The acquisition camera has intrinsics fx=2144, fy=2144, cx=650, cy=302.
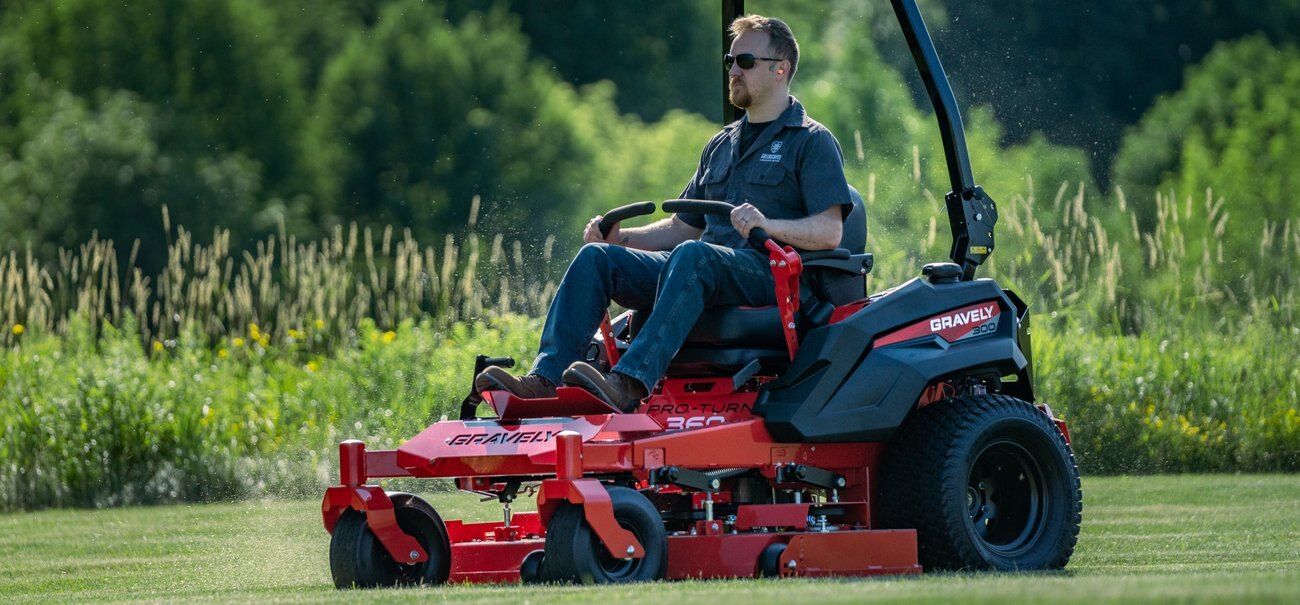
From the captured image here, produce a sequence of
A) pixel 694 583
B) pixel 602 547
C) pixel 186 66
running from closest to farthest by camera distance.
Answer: pixel 694 583
pixel 602 547
pixel 186 66

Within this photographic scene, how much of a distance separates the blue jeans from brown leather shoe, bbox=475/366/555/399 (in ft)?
0.09

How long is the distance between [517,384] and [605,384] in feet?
0.95

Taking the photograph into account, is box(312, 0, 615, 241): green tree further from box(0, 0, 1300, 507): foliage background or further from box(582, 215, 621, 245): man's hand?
box(582, 215, 621, 245): man's hand

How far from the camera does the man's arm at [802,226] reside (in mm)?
6145

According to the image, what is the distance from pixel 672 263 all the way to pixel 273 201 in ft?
75.6

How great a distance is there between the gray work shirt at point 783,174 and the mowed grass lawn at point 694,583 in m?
1.20

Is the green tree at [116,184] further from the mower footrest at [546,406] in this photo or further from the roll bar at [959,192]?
the mower footrest at [546,406]

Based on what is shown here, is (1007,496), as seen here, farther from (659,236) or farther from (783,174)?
(659,236)

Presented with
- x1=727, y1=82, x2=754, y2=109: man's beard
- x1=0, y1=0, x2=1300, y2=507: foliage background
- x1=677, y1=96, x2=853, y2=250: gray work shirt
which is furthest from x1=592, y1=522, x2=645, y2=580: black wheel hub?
x1=0, y1=0, x2=1300, y2=507: foliage background

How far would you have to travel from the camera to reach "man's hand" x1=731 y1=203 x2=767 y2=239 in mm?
6129

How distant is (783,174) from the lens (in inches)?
253

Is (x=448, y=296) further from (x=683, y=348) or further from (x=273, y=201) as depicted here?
(x=273, y=201)

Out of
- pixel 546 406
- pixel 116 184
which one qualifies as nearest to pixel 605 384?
pixel 546 406

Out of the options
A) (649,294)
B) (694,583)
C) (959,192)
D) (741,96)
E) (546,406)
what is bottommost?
(694,583)
